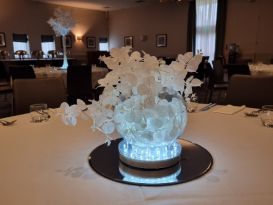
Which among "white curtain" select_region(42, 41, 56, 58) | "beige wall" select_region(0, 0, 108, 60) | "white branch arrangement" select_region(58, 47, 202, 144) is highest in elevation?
"beige wall" select_region(0, 0, 108, 60)

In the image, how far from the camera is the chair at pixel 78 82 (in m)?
3.85

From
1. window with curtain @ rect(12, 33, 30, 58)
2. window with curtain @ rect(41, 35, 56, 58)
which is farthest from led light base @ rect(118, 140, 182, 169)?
window with curtain @ rect(41, 35, 56, 58)

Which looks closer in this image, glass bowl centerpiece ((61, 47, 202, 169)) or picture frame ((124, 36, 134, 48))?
glass bowl centerpiece ((61, 47, 202, 169))

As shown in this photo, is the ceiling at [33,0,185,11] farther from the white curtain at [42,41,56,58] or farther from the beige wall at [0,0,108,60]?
the white curtain at [42,41,56,58]

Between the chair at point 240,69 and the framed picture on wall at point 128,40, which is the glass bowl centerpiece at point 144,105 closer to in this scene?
the chair at point 240,69

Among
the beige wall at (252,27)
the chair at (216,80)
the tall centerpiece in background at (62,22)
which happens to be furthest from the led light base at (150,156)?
the beige wall at (252,27)

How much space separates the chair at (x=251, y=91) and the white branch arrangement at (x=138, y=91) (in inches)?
51.0

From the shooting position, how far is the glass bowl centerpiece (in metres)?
0.83

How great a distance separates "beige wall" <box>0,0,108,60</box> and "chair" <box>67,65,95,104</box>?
5.48 m

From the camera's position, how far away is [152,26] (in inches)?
387

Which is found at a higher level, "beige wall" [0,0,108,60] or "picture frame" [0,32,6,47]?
"beige wall" [0,0,108,60]

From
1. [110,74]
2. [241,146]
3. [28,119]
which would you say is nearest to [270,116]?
[241,146]

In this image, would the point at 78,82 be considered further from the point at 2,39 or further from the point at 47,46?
the point at 47,46

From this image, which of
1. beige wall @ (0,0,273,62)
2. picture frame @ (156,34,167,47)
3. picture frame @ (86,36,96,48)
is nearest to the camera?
beige wall @ (0,0,273,62)
